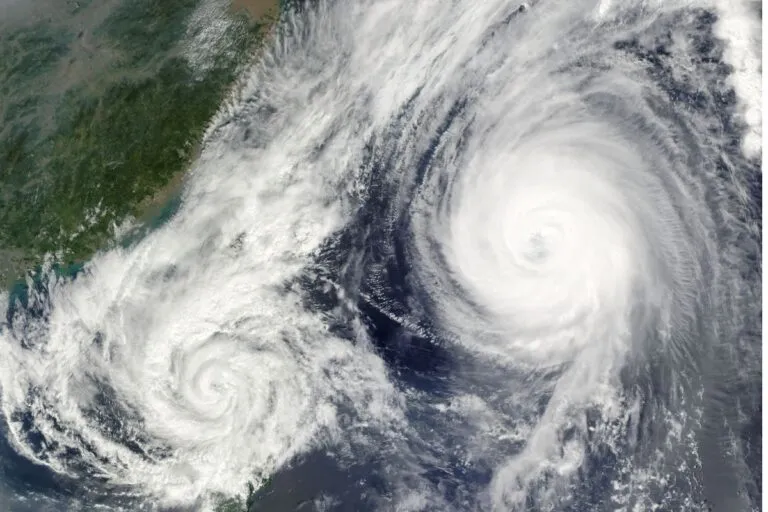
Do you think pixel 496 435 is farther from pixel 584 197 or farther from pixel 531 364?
pixel 584 197

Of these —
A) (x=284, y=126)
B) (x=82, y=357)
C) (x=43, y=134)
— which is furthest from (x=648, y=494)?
(x=43, y=134)

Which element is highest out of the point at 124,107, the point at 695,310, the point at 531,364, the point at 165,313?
the point at 695,310

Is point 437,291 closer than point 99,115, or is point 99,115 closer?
point 437,291

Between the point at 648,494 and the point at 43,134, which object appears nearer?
the point at 648,494

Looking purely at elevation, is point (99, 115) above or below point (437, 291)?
below

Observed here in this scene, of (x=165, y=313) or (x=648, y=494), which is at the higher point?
(x=648, y=494)
